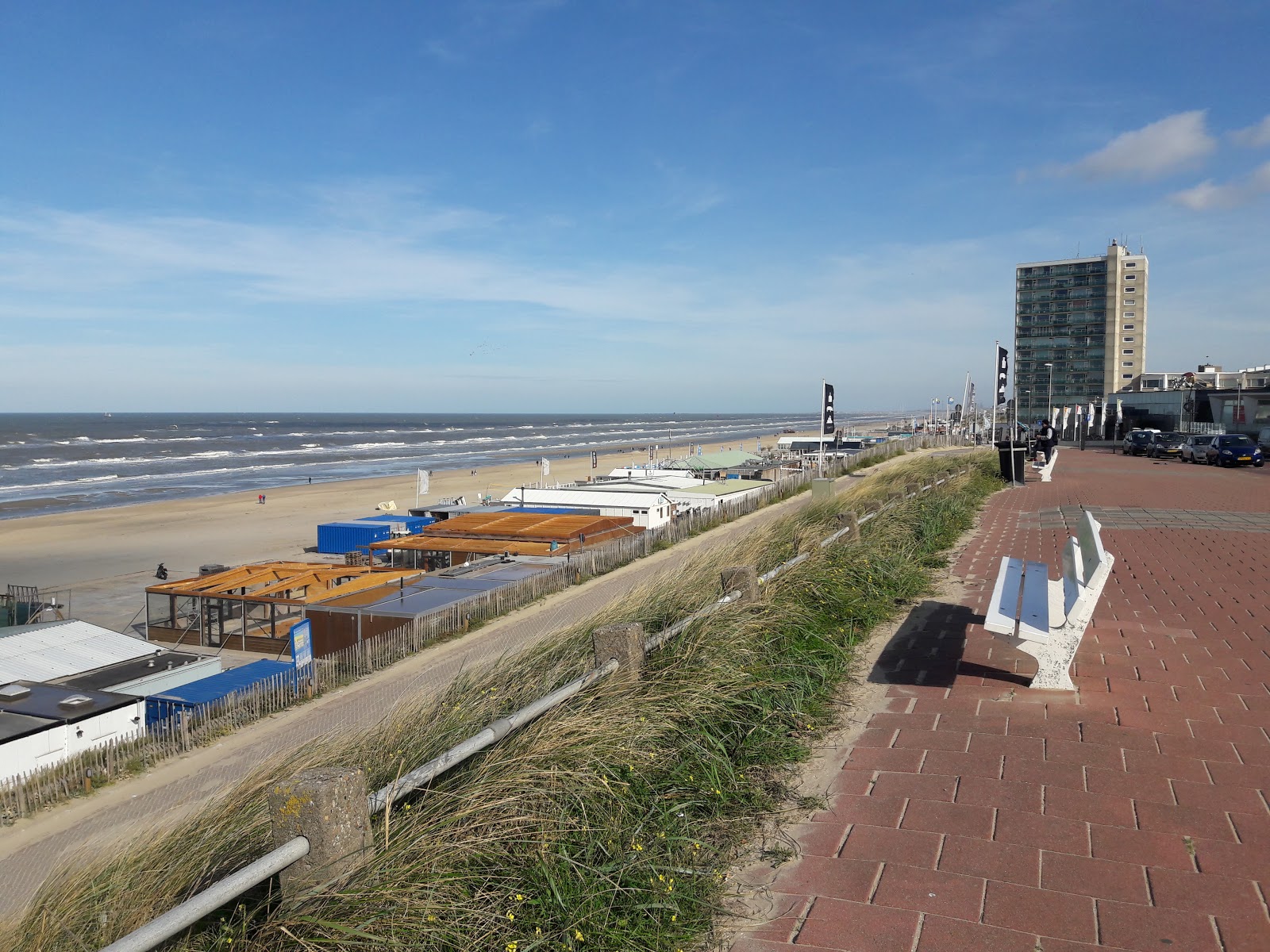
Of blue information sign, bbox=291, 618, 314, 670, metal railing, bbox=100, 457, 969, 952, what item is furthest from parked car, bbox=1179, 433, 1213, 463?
metal railing, bbox=100, 457, 969, 952

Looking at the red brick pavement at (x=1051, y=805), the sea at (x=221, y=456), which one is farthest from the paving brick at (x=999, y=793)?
the sea at (x=221, y=456)

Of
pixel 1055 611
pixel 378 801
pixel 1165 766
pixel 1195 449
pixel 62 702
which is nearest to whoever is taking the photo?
pixel 378 801

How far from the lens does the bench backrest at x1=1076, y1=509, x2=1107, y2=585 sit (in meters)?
5.11

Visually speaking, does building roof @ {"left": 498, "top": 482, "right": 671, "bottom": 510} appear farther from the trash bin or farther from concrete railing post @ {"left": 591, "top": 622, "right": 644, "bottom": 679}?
concrete railing post @ {"left": 591, "top": 622, "right": 644, "bottom": 679}

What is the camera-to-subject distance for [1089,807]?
3.65m

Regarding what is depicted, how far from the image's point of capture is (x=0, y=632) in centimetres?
1352

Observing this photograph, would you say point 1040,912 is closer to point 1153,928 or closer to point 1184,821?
point 1153,928

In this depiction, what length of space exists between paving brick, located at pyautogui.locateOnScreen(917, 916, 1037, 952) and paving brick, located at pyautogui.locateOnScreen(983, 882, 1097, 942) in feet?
0.14

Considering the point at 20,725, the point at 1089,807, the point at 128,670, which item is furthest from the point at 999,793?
the point at 128,670

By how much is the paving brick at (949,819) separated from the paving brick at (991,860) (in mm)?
68

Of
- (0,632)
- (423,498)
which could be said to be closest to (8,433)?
(423,498)

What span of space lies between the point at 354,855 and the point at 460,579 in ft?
44.8

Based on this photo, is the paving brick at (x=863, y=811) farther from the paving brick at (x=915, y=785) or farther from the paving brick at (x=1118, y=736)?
the paving brick at (x=1118, y=736)

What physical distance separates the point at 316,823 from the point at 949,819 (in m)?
2.40
